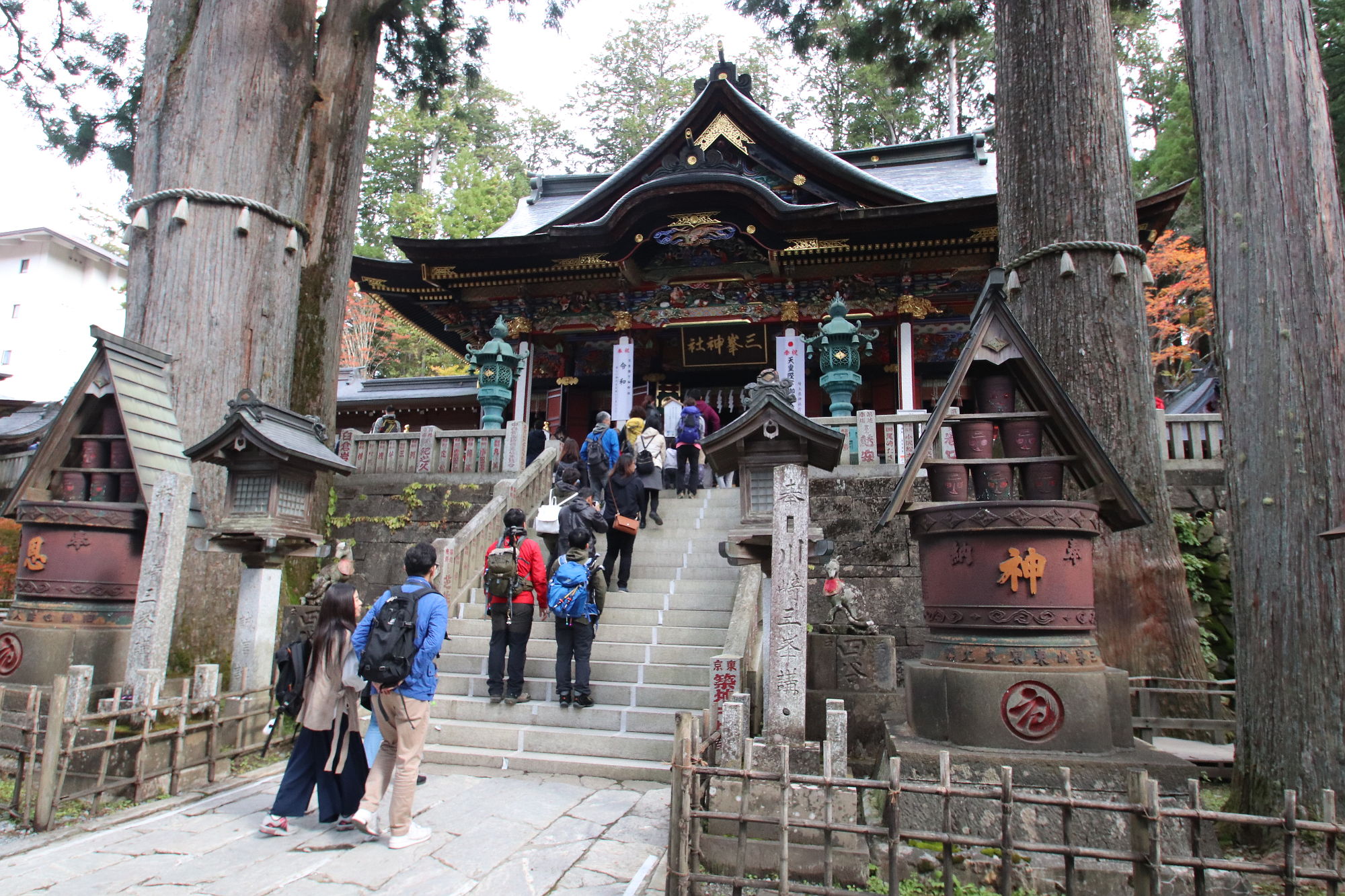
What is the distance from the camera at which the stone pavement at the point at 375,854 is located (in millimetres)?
3588

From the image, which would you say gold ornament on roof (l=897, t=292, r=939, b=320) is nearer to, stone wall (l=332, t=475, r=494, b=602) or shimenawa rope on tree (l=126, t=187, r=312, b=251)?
stone wall (l=332, t=475, r=494, b=602)

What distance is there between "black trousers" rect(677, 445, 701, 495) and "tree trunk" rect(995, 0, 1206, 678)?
5.02m

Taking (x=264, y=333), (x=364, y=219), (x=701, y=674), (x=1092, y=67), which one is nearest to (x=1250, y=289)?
(x=1092, y=67)

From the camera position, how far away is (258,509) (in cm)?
584

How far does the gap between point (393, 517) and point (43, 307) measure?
95.2 ft

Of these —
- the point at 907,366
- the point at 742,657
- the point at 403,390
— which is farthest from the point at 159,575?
the point at 403,390

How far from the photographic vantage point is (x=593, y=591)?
21.7 feet

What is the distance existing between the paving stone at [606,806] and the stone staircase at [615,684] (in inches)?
15.0

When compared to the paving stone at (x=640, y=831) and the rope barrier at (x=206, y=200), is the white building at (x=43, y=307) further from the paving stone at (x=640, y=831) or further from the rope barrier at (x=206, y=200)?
the paving stone at (x=640, y=831)

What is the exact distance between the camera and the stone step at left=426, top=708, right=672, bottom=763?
5738mm

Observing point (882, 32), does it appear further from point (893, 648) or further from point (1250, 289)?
point (893, 648)

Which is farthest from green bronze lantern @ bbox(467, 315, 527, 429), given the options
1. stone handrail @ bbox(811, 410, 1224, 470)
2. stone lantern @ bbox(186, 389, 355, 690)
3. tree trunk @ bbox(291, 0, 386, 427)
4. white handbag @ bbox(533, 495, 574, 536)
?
stone lantern @ bbox(186, 389, 355, 690)

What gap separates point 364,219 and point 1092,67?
2594cm

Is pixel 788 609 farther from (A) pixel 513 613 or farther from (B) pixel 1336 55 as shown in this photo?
(B) pixel 1336 55
